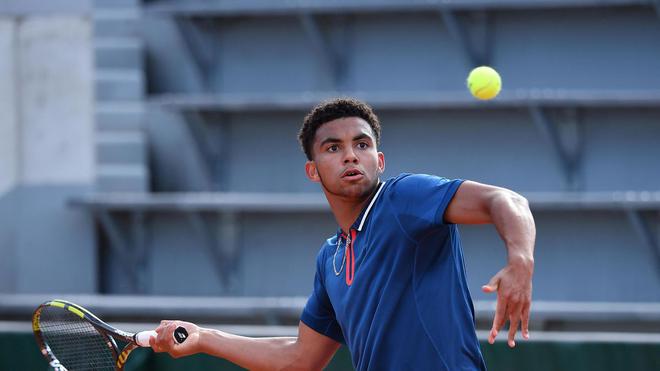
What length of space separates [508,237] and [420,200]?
1.54 ft

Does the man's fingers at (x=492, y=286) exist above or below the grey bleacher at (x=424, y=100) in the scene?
below

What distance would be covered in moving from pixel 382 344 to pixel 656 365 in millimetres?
2997

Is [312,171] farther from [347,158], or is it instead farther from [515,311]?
[515,311]

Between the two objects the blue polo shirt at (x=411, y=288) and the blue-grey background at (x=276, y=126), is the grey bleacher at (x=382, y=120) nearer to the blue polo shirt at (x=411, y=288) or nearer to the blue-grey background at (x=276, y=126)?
the blue-grey background at (x=276, y=126)

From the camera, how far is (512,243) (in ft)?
10.3

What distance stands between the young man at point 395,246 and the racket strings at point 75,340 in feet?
4.90

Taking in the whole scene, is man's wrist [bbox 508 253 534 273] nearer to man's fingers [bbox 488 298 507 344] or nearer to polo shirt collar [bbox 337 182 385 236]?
man's fingers [bbox 488 298 507 344]

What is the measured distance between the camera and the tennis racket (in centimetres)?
484

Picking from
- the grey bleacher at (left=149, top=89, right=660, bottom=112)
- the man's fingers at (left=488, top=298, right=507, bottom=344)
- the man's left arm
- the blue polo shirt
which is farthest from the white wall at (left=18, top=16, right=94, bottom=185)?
the man's fingers at (left=488, top=298, right=507, bottom=344)

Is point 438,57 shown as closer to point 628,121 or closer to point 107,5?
point 628,121

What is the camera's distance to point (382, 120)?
1010 centimetres

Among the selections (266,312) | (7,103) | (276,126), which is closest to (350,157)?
(266,312)

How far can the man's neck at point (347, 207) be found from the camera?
3.89 meters

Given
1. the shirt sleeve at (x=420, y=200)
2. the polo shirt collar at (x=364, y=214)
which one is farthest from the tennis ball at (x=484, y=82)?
the shirt sleeve at (x=420, y=200)
